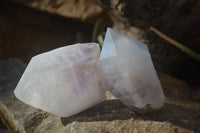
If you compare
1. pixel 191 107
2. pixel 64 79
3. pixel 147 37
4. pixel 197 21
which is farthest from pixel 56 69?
pixel 197 21

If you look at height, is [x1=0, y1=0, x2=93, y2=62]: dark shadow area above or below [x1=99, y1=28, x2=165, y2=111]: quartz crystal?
below

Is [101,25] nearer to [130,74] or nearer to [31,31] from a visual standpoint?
[31,31]

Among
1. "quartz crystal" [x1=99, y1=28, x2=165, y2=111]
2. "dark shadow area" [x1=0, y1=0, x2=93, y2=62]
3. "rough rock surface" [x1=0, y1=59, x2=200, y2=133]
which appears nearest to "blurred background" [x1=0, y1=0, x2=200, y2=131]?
"dark shadow area" [x1=0, y1=0, x2=93, y2=62]

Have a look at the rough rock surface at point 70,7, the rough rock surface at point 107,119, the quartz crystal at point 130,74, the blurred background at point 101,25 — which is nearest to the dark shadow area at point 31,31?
the blurred background at point 101,25

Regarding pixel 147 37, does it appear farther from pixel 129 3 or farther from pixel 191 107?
pixel 191 107

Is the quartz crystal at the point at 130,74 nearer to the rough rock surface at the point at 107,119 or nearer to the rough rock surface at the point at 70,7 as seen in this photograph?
the rough rock surface at the point at 107,119

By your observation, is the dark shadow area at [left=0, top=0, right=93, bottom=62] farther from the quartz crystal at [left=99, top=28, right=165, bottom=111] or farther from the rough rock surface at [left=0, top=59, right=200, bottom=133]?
the quartz crystal at [left=99, top=28, right=165, bottom=111]
